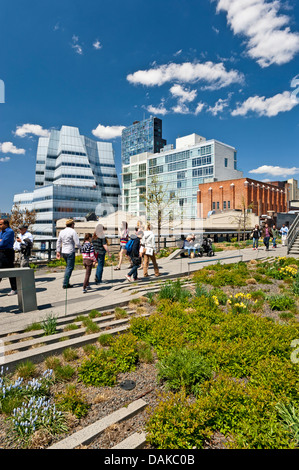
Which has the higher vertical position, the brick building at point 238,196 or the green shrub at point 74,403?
the brick building at point 238,196

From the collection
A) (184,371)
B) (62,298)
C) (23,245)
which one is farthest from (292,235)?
(184,371)

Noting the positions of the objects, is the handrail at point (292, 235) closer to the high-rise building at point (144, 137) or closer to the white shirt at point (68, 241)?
the white shirt at point (68, 241)

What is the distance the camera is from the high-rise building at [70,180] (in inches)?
3593

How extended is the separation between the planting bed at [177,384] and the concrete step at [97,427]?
0.6 inches

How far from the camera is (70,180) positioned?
99062 mm

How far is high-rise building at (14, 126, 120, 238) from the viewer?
91.2 m

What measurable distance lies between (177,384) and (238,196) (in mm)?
58718

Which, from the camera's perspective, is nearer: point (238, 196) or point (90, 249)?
point (90, 249)

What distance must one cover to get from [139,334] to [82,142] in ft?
378

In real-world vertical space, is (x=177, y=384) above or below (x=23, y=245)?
below

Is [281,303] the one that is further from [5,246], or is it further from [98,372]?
[5,246]

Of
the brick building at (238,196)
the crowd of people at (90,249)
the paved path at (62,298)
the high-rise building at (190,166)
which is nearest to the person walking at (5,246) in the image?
the paved path at (62,298)
